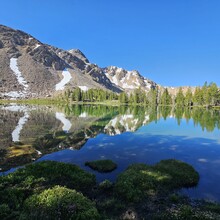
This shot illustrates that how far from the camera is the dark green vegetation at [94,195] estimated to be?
42.2ft

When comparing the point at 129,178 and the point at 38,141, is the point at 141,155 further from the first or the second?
the point at 38,141

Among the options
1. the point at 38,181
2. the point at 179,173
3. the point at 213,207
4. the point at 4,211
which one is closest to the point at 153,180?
the point at 179,173

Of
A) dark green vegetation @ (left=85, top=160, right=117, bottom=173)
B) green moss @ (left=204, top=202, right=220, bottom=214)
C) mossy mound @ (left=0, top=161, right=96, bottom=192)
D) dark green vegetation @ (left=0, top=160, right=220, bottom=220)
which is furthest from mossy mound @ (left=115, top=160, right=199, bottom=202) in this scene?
green moss @ (left=204, top=202, right=220, bottom=214)

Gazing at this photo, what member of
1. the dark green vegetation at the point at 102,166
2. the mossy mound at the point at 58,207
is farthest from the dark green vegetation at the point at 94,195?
the dark green vegetation at the point at 102,166

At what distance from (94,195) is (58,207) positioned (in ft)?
14.3

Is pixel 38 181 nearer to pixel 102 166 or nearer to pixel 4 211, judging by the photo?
pixel 4 211

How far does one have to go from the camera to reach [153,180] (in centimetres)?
1930

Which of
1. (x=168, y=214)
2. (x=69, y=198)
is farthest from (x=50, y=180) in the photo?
(x=168, y=214)

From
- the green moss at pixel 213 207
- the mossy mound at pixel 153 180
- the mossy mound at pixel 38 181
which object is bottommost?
the green moss at pixel 213 207

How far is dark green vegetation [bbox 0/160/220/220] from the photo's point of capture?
12.9m

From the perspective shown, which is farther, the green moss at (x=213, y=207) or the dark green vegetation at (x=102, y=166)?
the dark green vegetation at (x=102, y=166)

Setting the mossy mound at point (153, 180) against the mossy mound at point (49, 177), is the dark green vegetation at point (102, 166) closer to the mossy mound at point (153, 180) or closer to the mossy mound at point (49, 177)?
the mossy mound at point (153, 180)

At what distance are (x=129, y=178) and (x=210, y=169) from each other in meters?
12.1

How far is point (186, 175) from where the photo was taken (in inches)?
840
